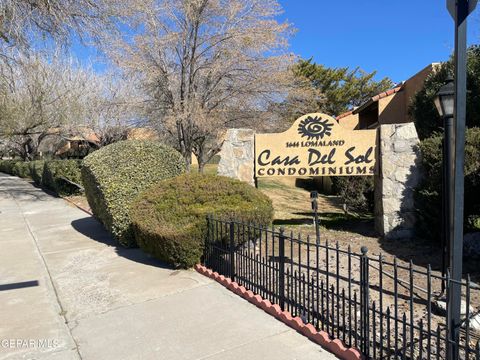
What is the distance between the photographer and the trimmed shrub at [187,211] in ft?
18.3

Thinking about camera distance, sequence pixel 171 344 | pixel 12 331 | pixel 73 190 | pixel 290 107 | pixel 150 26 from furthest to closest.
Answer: pixel 73 190, pixel 290 107, pixel 150 26, pixel 12 331, pixel 171 344

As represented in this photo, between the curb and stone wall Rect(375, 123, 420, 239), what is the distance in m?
3.84

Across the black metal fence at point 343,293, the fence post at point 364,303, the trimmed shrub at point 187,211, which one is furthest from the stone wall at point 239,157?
the fence post at point 364,303

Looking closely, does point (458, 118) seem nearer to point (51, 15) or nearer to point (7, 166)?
point (51, 15)

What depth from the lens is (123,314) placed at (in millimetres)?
4289

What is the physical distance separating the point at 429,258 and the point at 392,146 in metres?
2.25

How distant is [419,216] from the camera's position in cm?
732

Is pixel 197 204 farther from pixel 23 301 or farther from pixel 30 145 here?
pixel 30 145

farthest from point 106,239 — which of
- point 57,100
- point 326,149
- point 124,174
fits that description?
point 57,100

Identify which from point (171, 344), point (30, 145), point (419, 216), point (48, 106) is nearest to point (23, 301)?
point (171, 344)

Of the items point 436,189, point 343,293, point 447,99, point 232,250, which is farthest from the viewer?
point 436,189

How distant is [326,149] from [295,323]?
→ 4.60 m

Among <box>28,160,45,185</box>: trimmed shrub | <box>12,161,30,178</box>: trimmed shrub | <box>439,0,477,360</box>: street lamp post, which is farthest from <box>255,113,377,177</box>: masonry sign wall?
<box>12,161,30,178</box>: trimmed shrub

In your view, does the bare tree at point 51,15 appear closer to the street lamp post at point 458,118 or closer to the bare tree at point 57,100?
the bare tree at point 57,100
